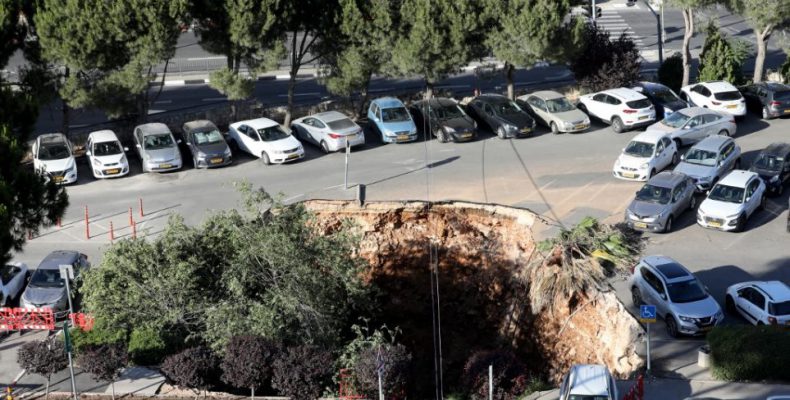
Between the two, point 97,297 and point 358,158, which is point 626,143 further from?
point 97,297

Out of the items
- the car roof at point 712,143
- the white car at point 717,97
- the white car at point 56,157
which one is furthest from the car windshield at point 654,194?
the white car at point 56,157

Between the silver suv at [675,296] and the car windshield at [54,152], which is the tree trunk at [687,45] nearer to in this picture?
the silver suv at [675,296]

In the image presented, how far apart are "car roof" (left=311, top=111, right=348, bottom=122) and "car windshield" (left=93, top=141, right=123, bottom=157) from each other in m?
7.38

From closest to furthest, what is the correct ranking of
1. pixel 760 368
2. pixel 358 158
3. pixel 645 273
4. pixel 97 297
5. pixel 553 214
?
1. pixel 760 368
2. pixel 97 297
3. pixel 645 273
4. pixel 553 214
5. pixel 358 158

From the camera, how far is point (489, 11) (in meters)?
41.7

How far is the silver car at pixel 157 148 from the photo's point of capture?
38.6m

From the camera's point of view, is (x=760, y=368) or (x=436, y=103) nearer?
(x=760, y=368)

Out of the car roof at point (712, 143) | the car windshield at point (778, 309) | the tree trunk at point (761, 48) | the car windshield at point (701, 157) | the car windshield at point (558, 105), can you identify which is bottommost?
the car windshield at point (778, 309)

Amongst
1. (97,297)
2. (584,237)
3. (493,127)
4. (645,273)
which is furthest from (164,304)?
(493,127)

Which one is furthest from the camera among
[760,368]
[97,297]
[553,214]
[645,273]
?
[553,214]

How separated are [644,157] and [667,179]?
9.38ft

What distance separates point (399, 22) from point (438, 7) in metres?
1.58

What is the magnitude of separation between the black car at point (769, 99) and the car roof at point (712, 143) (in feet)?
20.1

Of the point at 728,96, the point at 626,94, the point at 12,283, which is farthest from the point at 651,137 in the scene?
the point at 12,283
